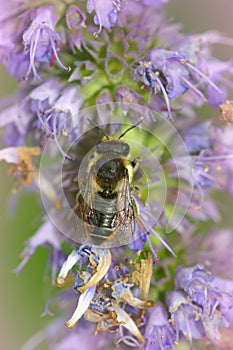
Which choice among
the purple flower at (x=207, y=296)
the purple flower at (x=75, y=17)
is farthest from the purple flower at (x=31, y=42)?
the purple flower at (x=207, y=296)

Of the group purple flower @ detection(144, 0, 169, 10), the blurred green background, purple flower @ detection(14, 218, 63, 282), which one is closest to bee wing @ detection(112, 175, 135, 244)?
purple flower @ detection(14, 218, 63, 282)

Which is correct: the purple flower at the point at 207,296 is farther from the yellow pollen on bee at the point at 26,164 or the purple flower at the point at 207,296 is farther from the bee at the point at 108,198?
the yellow pollen on bee at the point at 26,164

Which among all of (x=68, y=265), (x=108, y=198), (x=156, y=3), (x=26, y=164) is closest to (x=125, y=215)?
(x=108, y=198)

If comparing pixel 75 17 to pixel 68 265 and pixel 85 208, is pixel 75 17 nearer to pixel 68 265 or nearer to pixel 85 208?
pixel 85 208

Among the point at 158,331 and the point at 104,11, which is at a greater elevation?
the point at 104,11

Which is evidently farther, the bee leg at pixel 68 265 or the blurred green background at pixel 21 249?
the blurred green background at pixel 21 249

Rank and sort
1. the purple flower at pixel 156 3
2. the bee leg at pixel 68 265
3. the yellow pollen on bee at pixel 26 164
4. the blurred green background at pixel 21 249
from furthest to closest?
the blurred green background at pixel 21 249 → the yellow pollen on bee at pixel 26 164 → the purple flower at pixel 156 3 → the bee leg at pixel 68 265

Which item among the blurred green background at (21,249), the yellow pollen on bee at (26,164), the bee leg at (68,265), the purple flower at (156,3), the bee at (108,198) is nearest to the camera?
the bee at (108,198)
